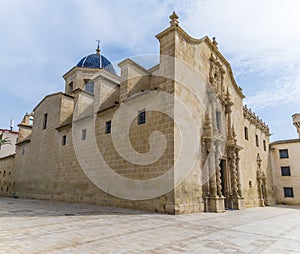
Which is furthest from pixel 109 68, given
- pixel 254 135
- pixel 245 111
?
pixel 254 135

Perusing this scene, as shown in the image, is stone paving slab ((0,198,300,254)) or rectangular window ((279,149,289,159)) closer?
stone paving slab ((0,198,300,254))

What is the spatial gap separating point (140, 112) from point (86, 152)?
4581 mm

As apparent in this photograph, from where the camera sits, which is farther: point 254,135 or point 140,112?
point 254,135

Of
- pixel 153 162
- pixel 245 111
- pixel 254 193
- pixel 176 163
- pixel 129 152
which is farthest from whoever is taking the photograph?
pixel 245 111

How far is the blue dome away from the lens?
20.6 m

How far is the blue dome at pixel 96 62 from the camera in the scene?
20.6 m

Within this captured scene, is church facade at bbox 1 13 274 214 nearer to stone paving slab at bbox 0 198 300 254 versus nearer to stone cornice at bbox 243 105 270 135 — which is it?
stone cornice at bbox 243 105 270 135

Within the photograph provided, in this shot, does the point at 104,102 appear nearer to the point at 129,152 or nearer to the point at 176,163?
the point at 129,152

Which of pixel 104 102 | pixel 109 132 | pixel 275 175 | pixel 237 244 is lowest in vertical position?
pixel 237 244

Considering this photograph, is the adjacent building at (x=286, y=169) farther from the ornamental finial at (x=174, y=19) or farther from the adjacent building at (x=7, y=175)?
the adjacent building at (x=7, y=175)

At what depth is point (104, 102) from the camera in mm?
13117

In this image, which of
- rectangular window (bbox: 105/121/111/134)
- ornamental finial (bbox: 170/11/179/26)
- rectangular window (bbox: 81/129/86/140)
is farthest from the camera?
rectangular window (bbox: 81/129/86/140)

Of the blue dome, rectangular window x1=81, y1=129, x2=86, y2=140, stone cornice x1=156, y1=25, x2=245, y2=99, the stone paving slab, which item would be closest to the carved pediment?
stone cornice x1=156, y1=25, x2=245, y2=99

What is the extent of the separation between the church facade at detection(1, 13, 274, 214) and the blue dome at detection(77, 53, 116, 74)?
17.0 ft
